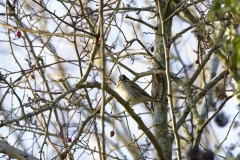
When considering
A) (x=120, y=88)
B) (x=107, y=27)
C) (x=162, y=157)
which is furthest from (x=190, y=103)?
(x=120, y=88)

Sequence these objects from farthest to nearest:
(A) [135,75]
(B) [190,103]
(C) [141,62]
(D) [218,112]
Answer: (C) [141,62] < (A) [135,75] < (B) [190,103] < (D) [218,112]

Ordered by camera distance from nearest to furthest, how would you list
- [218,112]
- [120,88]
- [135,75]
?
[218,112], [135,75], [120,88]

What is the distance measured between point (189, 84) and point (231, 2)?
3.32 m

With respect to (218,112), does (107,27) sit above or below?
above

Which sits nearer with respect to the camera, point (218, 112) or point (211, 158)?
point (211, 158)

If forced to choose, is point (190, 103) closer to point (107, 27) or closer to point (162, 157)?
point (162, 157)

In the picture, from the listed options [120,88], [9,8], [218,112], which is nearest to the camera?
[218,112]

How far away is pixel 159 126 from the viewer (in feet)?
19.1

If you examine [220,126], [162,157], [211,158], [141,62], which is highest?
[141,62]

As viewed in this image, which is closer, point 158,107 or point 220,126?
point 220,126

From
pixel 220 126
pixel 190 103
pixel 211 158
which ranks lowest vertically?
pixel 211 158

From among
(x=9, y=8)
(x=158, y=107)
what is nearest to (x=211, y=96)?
(x=158, y=107)

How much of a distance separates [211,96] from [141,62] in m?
4.36

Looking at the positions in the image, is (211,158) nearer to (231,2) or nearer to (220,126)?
(231,2)
